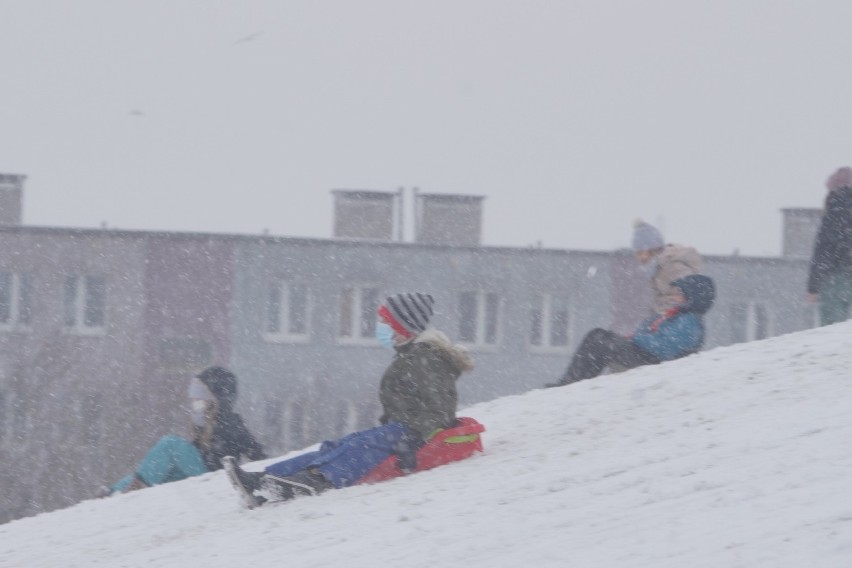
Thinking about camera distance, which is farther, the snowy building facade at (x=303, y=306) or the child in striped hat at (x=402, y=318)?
the snowy building facade at (x=303, y=306)

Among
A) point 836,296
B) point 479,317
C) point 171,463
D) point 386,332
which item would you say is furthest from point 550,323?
point 386,332

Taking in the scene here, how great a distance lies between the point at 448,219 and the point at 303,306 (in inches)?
212

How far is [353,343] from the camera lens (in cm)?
4147

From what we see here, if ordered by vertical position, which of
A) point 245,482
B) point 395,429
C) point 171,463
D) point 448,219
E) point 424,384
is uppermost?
point 448,219

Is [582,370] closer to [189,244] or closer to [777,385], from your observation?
[777,385]

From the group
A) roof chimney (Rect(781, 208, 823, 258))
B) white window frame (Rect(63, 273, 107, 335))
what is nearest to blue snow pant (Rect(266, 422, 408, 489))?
white window frame (Rect(63, 273, 107, 335))

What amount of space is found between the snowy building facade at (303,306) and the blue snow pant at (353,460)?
3176 centimetres

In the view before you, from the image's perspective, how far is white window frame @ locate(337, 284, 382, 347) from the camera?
4150 cm

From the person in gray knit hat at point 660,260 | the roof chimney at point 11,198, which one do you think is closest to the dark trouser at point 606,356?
the person in gray knit hat at point 660,260

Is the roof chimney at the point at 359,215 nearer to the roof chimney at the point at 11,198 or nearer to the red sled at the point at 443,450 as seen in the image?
the roof chimney at the point at 11,198

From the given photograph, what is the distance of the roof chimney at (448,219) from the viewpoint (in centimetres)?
4400

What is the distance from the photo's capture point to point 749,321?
140ft

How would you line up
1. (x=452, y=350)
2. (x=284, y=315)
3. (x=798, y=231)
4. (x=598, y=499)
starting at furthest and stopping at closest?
(x=798, y=231), (x=284, y=315), (x=452, y=350), (x=598, y=499)

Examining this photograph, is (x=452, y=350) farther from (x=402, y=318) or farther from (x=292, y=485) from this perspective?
(x=292, y=485)
